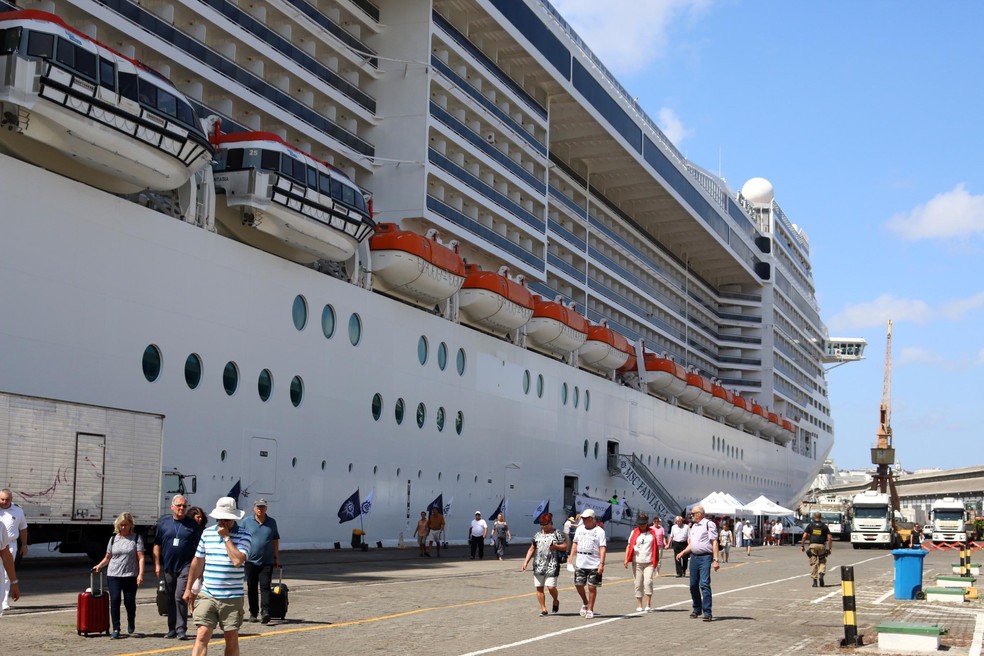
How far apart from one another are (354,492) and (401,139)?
36.8 feet

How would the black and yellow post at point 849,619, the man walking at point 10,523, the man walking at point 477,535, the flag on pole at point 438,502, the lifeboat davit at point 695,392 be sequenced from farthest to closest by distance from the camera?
the lifeboat davit at point 695,392
the flag on pole at point 438,502
the man walking at point 477,535
the black and yellow post at point 849,619
the man walking at point 10,523

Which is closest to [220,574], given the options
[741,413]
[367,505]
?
[367,505]

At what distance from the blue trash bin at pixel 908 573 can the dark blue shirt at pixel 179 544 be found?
12382mm

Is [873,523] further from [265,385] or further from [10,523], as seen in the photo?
[10,523]

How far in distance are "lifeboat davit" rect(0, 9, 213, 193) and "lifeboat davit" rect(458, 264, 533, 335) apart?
14.1 m

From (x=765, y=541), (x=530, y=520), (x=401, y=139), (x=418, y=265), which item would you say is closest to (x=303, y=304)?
(x=418, y=265)

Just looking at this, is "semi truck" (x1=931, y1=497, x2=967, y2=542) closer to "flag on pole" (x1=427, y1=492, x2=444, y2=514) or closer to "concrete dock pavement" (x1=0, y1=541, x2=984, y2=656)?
"flag on pole" (x1=427, y1=492, x2=444, y2=514)

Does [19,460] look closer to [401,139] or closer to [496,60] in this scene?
[401,139]

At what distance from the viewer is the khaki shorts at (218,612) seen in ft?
30.0

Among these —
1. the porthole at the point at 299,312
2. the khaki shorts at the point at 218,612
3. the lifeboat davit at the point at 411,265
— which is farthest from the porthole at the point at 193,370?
the khaki shorts at the point at 218,612

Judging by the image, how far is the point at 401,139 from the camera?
116 ft

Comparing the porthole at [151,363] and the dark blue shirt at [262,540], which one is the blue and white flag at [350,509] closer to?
the porthole at [151,363]

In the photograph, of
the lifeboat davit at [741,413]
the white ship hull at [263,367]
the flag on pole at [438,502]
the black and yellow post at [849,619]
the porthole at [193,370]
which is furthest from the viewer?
the lifeboat davit at [741,413]

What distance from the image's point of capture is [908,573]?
65.6 ft
